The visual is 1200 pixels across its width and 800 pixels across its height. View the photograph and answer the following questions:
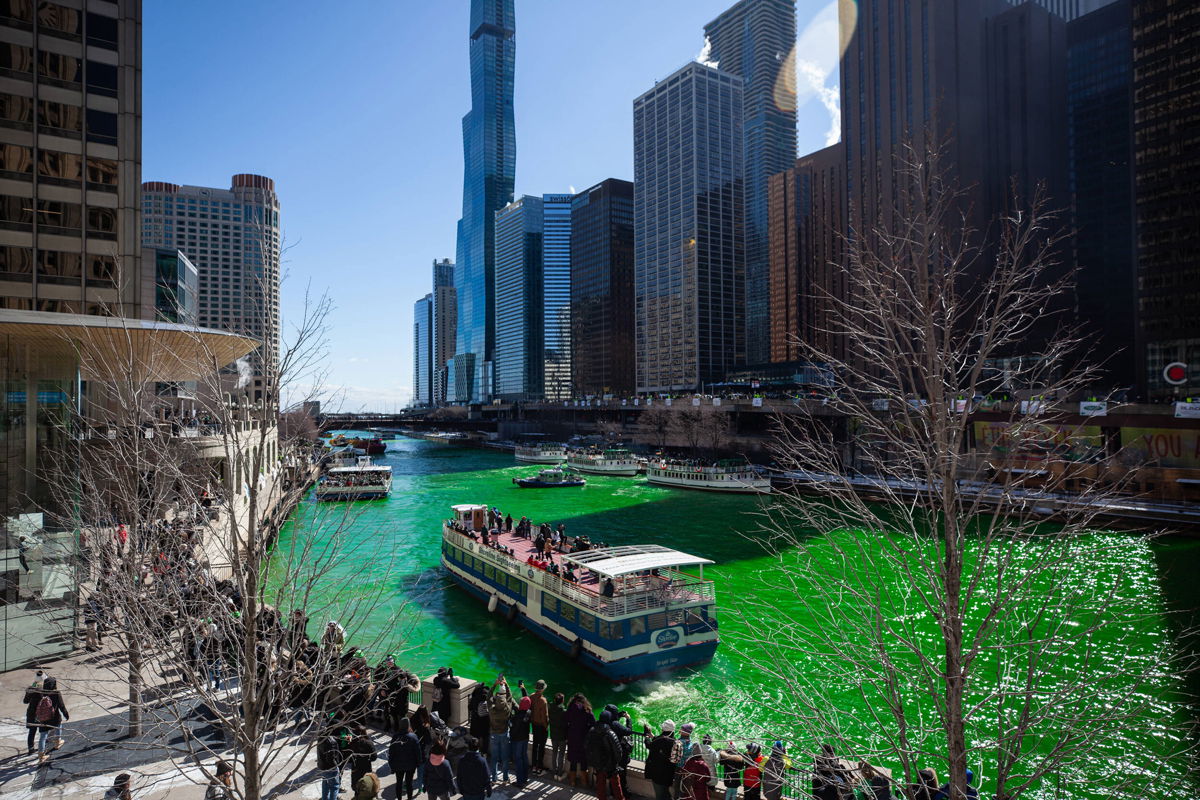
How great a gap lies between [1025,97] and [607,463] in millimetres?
125701

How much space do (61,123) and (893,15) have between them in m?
153

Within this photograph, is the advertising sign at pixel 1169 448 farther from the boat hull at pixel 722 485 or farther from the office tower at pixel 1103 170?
the office tower at pixel 1103 170

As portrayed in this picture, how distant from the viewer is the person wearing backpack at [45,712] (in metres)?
13.8

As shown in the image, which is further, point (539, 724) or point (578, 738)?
point (539, 724)

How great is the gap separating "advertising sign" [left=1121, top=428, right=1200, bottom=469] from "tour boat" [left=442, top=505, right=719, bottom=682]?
47.6m

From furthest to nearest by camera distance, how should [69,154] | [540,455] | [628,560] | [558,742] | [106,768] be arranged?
[540,455], [69,154], [628,560], [558,742], [106,768]

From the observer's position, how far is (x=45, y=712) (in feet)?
45.6

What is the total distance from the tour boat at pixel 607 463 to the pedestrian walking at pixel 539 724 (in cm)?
8235

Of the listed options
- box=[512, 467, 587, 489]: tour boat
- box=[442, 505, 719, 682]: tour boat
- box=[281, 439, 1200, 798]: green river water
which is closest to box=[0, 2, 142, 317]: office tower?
box=[281, 439, 1200, 798]: green river water

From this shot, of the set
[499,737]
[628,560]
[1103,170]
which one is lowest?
[499,737]

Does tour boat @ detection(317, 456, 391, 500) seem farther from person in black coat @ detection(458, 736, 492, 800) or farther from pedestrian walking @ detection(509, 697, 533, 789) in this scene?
person in black coat @ detection(458, 736, 492, 800)

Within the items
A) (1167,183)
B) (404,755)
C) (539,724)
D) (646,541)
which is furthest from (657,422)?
(404,755)

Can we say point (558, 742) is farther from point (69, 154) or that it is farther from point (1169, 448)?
point (1169, 448)

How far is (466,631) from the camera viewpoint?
29.8 meters
